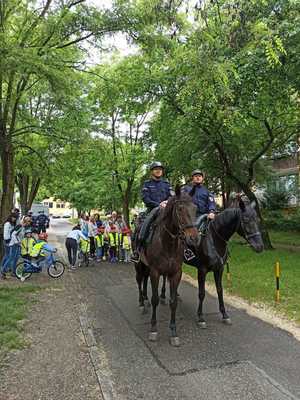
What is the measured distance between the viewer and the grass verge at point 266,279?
8.49m

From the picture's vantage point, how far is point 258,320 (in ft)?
24.2

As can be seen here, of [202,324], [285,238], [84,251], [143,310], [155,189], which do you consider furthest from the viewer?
[285,238]

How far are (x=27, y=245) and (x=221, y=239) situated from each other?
7466 millimetres

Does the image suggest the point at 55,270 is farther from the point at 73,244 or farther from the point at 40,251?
the point at 73,244

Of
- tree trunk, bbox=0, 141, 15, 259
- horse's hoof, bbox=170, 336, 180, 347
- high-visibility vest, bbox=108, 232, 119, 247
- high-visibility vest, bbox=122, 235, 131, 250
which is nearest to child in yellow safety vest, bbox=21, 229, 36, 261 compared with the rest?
tree trunk, bbox=0, 141, 15, 259

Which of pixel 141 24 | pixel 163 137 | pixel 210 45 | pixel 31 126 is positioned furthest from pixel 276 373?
pixel 163 137

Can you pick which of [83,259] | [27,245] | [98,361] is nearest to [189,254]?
[98,361]

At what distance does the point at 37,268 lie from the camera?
12.2 metres

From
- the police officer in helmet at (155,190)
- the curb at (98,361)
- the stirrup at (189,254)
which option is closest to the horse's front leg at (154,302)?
the curb at (98,361)

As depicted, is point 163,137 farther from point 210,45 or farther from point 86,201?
point 86,201

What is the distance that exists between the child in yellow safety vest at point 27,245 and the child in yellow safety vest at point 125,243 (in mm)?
4980

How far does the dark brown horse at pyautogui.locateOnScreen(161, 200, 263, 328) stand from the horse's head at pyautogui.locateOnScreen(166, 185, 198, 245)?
145 cm

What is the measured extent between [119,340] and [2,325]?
2300 mm

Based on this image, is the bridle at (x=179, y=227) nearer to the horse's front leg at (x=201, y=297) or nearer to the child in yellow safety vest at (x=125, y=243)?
the horse's front leg at (x=201, y=297)
